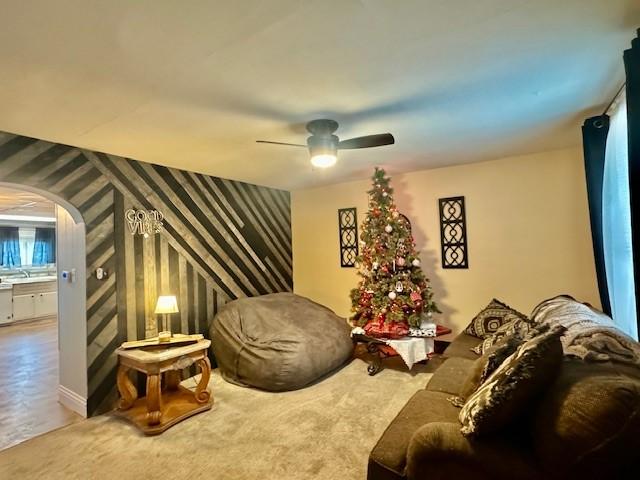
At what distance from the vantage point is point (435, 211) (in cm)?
454

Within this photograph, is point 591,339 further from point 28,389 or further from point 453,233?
point 28,389

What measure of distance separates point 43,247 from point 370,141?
377 inches

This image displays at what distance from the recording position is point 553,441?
1.24 metres

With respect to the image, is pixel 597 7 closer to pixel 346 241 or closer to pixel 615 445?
pixel 615 445

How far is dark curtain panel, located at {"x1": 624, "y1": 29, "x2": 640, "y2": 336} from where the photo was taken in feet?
5.37

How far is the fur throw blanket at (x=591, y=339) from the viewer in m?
1.67

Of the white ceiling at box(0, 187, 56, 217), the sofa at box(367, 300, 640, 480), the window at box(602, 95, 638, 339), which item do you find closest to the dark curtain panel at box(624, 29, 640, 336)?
the sofa at box(367, 300, 640, 480)

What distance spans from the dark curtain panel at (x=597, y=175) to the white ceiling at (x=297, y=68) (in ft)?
0.57

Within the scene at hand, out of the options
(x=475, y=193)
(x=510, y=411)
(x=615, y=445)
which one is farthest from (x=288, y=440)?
(x=475, y=193)

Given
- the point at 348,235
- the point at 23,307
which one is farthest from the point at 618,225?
the point at 23,307

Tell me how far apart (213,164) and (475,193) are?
328 cm

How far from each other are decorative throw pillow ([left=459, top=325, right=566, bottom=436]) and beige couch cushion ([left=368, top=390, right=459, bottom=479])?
34 cm

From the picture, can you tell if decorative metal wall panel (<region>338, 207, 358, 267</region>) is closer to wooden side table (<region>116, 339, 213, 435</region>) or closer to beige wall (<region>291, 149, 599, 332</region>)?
beige wall (<region>291, 149, 599, 332</region>)

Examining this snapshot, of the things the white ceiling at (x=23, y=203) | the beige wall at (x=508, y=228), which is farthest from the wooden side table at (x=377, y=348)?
the white ceiling at (x=23, y=203)
